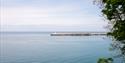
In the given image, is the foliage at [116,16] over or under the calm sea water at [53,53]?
over

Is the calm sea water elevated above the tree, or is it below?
below

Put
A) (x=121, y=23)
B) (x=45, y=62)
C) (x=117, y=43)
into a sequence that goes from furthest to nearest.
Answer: (x=45, y=62) → (x=117, y=43) → (x=121, y=23)

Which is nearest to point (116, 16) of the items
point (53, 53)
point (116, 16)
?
point (116, 16)

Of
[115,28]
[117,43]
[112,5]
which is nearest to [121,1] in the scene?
[112,5]

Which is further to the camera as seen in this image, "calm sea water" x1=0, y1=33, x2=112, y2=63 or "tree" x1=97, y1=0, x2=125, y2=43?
"calm sea water" x1=0, y1=33, x2=112, y2=63

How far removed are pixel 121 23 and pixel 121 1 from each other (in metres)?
1.63

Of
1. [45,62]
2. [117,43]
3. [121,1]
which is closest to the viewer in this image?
[121,1]

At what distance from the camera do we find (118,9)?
1631 cm

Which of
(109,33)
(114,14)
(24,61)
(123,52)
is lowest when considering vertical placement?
(24,61)

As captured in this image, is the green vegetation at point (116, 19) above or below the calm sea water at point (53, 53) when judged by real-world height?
above

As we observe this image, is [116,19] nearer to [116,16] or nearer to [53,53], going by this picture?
[116,16]

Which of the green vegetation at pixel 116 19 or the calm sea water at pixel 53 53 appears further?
the calm sea water at pixel 53 53

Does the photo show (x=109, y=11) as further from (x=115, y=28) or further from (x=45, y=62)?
(x=45, y=62)

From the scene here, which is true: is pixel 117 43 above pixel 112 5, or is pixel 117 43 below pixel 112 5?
below
